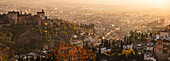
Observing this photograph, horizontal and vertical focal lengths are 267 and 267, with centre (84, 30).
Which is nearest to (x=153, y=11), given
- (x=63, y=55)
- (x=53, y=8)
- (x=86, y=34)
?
(x=53, y=8)

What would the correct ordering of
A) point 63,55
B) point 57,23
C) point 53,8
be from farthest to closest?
point 53,8 < point 57,23 < point 63,55

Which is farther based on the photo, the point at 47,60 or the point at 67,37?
the point at 67,37

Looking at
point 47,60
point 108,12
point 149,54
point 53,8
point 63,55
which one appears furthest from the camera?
point 108,12

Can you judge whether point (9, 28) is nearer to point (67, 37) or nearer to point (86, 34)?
point (67, 37)

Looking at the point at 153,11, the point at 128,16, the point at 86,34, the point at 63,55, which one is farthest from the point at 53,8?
the point at 63,55

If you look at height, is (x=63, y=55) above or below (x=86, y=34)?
above

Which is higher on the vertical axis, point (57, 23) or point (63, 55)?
point (63, 55)

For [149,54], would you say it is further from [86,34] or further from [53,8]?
[53,8]

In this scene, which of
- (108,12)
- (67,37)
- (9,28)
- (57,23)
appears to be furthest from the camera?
(108,12)

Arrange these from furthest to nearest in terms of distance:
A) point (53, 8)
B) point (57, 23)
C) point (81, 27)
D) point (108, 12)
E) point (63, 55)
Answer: point (108, 12) < point (53, 8) < point (81, 27) < point (57, 23) < point (63, 55)
